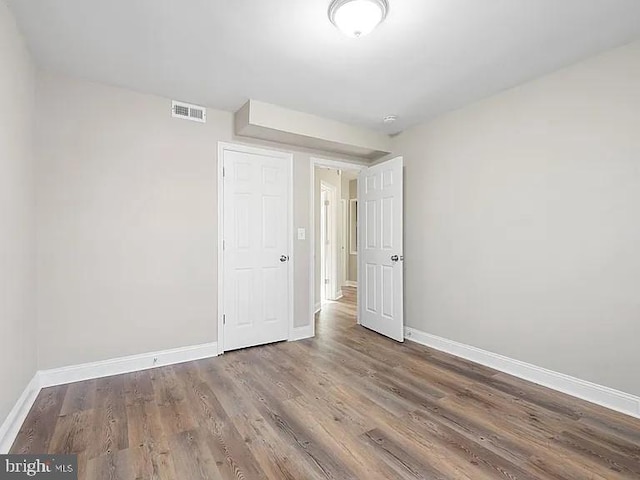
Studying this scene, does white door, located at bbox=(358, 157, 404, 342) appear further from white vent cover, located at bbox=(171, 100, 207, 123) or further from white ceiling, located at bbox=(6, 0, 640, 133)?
white vent cover, located at bbox=(171, 100, 207, 123)

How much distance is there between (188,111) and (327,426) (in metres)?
2.97

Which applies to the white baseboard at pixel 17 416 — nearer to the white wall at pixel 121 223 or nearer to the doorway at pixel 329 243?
the white wall at pixel 121 223

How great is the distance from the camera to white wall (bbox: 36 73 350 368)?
2617 millimetres

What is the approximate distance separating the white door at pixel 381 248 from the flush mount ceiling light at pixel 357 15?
1.92 meters

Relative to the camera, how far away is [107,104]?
9.25 ft

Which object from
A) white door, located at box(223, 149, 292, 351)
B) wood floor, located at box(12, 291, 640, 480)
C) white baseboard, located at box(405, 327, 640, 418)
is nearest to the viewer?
wood floor, located at box(12, 291, 640, 480)

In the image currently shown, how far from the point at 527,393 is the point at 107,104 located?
4156mm

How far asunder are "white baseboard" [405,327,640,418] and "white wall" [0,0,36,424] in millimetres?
3478

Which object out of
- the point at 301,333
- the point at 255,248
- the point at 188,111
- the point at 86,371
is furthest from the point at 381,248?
the point at 86,371

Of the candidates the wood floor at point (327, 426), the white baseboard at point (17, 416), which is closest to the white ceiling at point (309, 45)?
the white baseboard at point (17, 416)

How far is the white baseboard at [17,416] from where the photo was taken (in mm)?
1796

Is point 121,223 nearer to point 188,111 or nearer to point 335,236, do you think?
point 188,111

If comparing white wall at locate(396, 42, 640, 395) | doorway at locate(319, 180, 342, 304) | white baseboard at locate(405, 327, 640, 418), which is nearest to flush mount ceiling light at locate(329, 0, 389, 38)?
white wall at locate(396, 42, 640, 395)

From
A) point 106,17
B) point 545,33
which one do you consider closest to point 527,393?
point 545,33
